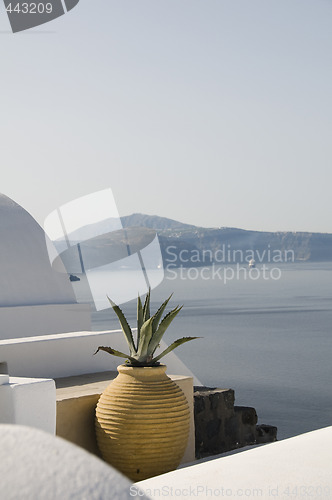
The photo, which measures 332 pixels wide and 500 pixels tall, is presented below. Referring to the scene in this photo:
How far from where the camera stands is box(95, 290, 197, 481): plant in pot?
508 centimetres

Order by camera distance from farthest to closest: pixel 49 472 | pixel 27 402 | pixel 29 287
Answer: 1. pixel 29 287
2. pixel 27 402
3. pixel 49 472

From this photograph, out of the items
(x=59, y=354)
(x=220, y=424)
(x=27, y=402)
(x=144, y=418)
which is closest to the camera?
(x=27, y=402)

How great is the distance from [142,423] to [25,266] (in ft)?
18.8

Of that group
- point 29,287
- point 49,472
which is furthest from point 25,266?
point 49,472

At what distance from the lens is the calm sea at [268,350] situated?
31594mm

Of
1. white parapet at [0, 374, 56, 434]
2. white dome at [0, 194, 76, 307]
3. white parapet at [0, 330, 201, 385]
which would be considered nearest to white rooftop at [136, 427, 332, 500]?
white parapet at [0, 374, 56, 434]

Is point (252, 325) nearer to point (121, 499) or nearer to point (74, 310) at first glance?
point (74, 310)

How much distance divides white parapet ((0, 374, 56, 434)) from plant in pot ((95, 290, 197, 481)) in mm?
845

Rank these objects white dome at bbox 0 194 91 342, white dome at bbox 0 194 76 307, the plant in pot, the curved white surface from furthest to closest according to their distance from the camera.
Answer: white dome at bbox 0 194 76 307 < white dome at bbox 0 194 91 342 < the plant in pot < the curved white surface

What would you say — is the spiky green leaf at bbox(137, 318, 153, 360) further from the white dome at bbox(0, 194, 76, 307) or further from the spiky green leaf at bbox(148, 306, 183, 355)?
the white dome at bbox(0, 194, 76, 307)

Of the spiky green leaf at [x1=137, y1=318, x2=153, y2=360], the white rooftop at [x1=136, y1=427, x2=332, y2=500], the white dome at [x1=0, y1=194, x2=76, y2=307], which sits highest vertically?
the white dome at [x1=0, y1=194, x2=76, y2=307]

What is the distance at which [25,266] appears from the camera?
409 inches

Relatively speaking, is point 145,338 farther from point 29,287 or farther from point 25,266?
point 25,266

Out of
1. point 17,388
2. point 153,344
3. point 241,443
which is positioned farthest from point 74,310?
point 17,388
